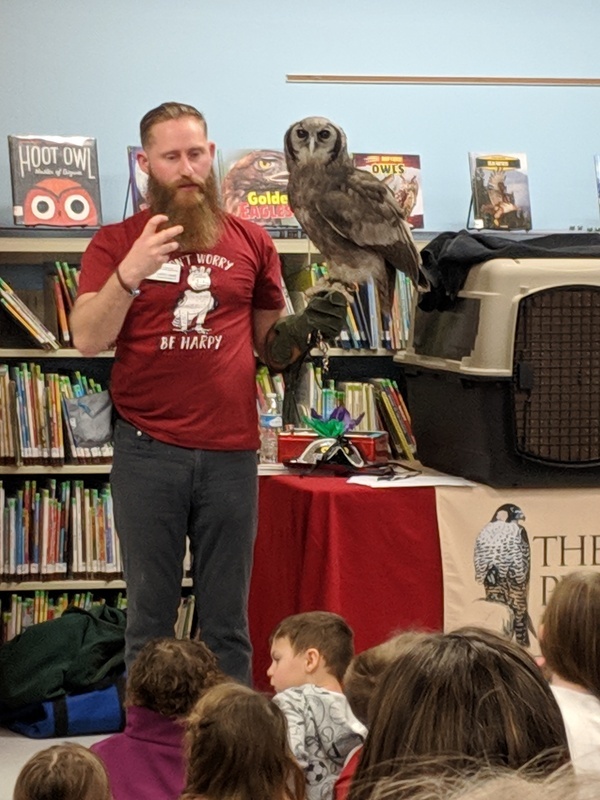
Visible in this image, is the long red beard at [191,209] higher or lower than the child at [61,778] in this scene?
higher

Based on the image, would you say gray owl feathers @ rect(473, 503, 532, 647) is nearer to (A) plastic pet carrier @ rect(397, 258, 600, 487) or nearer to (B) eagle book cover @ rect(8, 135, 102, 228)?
(A) plastic pet carrier @ rect(397, 258, 600, 487)

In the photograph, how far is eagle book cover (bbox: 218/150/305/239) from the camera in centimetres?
415

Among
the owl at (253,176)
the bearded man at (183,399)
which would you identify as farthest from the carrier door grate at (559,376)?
the owl at (253,176)

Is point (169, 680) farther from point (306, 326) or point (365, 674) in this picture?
point (306, 326)

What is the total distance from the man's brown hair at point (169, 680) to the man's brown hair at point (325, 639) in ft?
0.71

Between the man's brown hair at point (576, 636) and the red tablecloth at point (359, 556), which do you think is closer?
the man's brown hair at point (576, 636)

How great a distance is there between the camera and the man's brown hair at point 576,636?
1.87 meters

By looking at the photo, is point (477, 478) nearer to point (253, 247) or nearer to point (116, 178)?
point (253, 247)

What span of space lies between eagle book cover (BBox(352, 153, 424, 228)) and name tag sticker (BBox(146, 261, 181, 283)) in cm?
181

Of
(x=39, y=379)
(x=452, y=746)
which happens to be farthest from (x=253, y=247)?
(x=452, y=746)

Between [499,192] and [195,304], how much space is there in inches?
80.2

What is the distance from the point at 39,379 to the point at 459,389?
5.17 ft

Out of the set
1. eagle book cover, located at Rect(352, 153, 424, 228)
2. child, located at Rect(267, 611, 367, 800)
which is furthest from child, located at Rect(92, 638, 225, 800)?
eagle book cover, located at Rect(352, 153, 424, 228)

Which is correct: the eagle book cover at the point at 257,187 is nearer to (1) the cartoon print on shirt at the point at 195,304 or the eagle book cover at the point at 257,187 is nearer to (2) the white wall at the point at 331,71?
(2) the white wall at the point at 331,71
